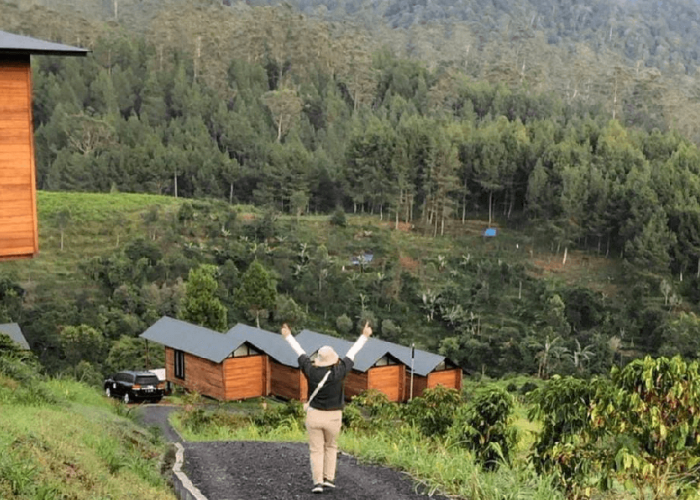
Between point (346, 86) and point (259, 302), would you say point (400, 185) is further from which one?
point (346, 86)

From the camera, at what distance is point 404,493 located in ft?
28.5

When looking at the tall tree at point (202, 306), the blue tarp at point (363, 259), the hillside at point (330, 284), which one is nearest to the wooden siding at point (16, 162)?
the hillside at point (330, 284)

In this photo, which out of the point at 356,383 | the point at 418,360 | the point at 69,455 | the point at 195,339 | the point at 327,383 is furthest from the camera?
the point at 195,339

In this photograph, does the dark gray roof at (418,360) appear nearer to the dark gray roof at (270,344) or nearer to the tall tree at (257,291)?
the dark gray roof at (270,344)

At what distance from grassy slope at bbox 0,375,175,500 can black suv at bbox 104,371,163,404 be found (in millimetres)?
15140

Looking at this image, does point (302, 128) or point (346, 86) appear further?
point (346, 86)

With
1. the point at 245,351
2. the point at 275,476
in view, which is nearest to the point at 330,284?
the point at 245,351

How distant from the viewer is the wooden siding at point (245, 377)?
106 feet

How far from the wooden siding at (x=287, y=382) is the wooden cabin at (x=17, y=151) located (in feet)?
66.3

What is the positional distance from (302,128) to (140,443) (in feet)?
247

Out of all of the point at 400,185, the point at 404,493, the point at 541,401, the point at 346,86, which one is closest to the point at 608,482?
the point at 541,401

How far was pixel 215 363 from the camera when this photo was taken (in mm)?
32250

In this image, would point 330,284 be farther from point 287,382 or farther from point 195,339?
point 287,382

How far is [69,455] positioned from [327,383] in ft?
9.54
